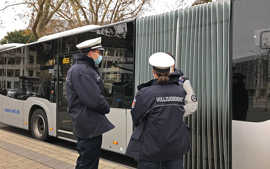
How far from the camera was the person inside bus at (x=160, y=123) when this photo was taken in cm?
223

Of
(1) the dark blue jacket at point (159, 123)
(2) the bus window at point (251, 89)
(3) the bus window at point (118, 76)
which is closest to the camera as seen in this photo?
(1) the dark blue jacket at point (159, 123)

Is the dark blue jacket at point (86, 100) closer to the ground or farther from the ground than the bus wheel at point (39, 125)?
farther from the ground

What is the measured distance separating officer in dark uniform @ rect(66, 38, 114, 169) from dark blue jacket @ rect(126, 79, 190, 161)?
2.36 ft

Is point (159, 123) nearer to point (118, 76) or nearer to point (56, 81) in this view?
point (118, 76)

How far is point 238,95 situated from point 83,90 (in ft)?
6.86

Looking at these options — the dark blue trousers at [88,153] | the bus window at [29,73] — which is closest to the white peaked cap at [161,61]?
the dark blue trousers at [88,153]

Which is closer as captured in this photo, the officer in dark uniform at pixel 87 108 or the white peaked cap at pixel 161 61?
the white peaked cap at pixel 161 61

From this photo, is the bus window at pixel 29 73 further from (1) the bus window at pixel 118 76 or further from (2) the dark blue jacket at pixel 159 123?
(2) the dark blue jacket at pixel 159 123

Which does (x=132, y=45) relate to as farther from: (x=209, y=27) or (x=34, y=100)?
(x=34, y=100)

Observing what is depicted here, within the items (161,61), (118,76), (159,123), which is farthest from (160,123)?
(118,76)

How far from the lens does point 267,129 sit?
3.22m

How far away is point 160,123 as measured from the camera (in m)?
2.23

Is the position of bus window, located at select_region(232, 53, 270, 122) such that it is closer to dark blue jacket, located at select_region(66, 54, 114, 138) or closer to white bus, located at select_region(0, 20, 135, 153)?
dark blue jacket, located at select_region(66, 54, 114, 138)

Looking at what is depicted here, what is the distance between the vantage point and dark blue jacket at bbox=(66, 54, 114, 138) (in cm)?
287
